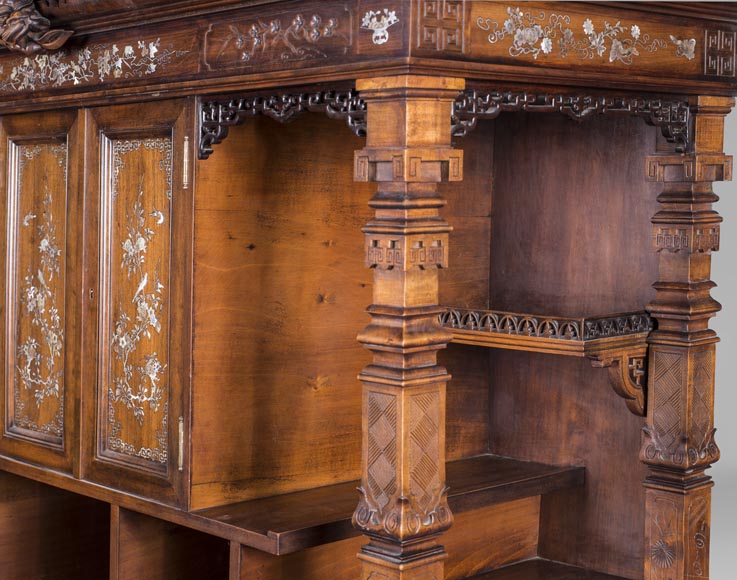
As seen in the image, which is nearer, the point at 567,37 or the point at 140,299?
the point at 567,37

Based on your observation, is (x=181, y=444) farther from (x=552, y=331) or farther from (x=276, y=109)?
(x=552, y=331)

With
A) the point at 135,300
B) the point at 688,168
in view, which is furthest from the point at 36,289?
the point at 688,168

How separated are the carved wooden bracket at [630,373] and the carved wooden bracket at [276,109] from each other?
1251 mm

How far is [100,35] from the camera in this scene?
4152 millimetres

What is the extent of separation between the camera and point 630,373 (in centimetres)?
415

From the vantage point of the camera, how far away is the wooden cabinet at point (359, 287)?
3.25 meters

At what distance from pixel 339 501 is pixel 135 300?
37.2 inches

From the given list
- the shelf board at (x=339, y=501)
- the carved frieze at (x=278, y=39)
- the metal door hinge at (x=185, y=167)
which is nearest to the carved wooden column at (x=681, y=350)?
the shelf board at (x=339, y=501)

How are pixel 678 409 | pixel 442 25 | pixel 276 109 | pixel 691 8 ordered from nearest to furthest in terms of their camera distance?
pixel 442 25
pixel 276 109
pixel 691 8
pixel 678 409

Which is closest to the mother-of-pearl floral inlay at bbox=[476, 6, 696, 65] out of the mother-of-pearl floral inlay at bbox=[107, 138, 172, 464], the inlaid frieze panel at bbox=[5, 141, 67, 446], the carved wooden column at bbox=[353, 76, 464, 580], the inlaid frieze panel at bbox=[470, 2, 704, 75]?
the inlaid frieze panel at bbox=[470, 2, 704, 75]

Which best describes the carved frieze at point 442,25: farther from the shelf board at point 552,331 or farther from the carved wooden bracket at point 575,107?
the shelf board at point 552,331

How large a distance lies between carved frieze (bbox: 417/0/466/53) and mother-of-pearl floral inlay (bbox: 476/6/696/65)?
0.26 feet

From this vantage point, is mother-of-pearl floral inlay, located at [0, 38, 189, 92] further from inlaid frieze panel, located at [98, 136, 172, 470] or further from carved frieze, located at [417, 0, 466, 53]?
carved frieze, located at [417, 0, 466, 53]

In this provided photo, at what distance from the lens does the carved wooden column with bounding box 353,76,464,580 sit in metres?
3.14
